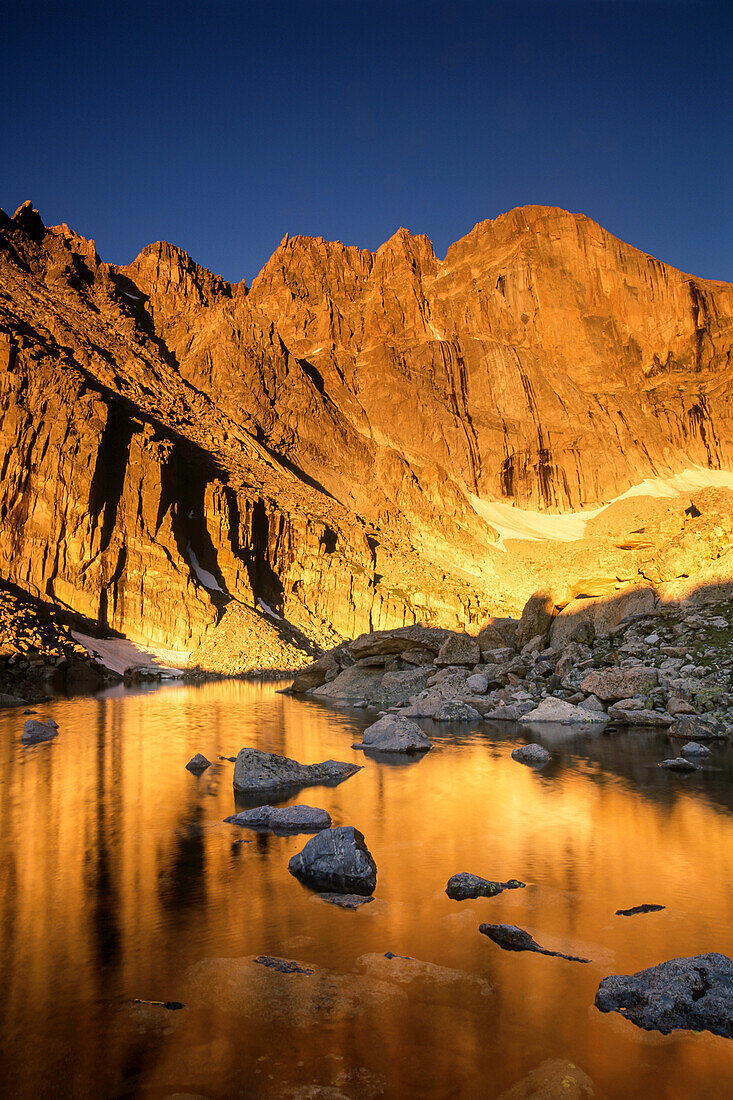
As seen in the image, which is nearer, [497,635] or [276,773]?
[276,773]

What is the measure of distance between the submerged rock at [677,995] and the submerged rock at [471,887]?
2.36 meters

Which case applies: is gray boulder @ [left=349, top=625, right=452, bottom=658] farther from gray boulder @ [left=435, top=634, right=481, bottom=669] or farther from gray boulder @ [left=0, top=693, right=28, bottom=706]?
gray boulder @ [left=0, top=693, right=28, bottom=706]

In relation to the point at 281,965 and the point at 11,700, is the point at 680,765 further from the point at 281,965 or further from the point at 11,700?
the point at 11,700

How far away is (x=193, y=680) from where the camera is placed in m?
62.7

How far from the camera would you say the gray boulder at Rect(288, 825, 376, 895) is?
28.4 ft

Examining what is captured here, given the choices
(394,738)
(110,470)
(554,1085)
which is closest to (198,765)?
(394,738)

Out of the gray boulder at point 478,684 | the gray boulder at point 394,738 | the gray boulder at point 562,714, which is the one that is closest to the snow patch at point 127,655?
the gray boulder at point 478,684

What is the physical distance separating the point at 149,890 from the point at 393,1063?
4.70 metres

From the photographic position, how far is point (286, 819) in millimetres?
11828

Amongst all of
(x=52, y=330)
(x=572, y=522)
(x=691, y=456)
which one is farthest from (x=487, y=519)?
(x=52, y=330)

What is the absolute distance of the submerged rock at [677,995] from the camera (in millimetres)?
5426

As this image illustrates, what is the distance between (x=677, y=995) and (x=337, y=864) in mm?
4298

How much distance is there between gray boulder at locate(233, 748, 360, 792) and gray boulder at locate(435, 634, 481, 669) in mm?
17454

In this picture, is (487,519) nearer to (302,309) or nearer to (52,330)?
(302,309)
